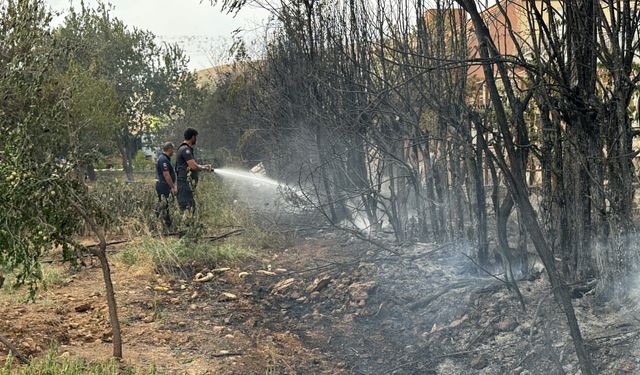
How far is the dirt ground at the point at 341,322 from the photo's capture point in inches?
183

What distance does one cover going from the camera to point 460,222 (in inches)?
288

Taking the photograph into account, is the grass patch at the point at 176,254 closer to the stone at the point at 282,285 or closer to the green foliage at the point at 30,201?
the stone at the point at 282,285

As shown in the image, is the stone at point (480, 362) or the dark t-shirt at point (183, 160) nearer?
the stone at point (480, 362)

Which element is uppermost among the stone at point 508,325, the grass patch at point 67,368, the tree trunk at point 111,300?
the tree trunk at point 111,300

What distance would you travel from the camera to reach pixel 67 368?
436cm

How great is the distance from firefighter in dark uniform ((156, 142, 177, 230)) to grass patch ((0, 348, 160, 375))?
231 inches

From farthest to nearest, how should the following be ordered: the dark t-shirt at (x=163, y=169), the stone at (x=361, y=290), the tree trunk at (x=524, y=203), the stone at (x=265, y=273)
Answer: the dark t-shirt at (x=163, y=169) < the stone at (x=265, y=273) < the stone at (x=361, y=290) < the tree trunk at (x=524, y=203)

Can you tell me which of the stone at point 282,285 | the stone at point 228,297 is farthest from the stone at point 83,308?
the stone at point 282,285

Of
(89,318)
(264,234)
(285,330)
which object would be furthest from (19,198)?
(264,234)

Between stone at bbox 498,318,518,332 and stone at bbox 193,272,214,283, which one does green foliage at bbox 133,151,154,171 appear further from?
stone at bbox 498,318,518,332

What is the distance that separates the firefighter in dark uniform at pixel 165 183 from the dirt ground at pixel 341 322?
Answer: 2.36m

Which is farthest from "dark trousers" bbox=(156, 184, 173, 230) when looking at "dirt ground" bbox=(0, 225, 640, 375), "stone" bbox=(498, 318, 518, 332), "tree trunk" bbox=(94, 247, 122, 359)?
"stone" bbox=(498, 318, 518, 332)

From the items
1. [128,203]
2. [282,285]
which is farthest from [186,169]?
[282,285]

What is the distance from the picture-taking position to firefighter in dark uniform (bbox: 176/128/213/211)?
1057cm
